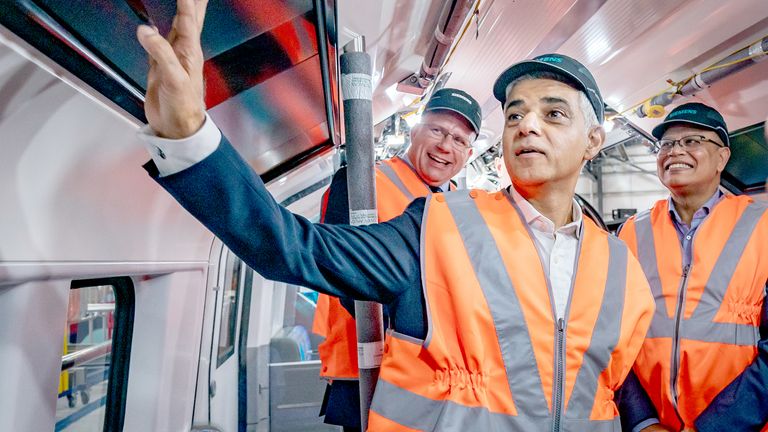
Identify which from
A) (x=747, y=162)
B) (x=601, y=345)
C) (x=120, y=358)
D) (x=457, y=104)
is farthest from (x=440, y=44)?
(x=747, y=162)

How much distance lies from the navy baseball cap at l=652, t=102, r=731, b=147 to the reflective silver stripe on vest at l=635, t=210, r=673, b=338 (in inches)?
18.0

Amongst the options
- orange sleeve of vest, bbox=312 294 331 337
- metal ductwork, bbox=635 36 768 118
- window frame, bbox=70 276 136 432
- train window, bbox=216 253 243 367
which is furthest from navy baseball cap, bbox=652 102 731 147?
train window, bbox=216 253 243 367

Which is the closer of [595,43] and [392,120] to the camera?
[595,43]

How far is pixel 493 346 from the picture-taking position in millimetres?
1187

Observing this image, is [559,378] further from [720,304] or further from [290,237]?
[720,304]

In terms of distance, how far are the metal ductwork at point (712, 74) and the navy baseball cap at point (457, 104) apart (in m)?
1.23

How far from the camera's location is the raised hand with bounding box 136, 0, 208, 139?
0.68 metres

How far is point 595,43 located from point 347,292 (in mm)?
2072

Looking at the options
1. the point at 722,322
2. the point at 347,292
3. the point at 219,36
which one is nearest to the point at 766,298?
the point at 722,322

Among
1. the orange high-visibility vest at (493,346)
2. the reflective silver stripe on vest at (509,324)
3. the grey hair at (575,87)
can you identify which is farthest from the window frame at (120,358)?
the grey hair at (575,87)

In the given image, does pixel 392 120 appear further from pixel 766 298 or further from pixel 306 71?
pixel 766 298

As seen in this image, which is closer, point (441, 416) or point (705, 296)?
point (441, 416)

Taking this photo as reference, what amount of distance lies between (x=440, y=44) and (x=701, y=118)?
4.35 feet

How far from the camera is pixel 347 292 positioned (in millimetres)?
1099
